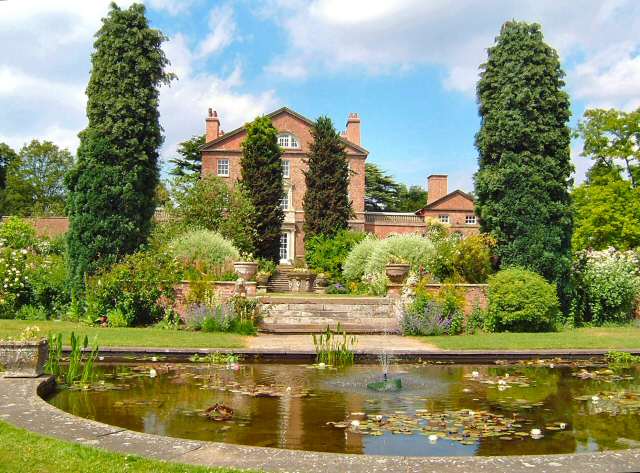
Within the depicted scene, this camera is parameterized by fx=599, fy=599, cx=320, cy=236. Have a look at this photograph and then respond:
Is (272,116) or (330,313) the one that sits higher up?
(272,116)

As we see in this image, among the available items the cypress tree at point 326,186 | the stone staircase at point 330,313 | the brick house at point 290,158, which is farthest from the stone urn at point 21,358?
the brick house at point 290,158

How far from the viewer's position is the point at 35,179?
5516cm

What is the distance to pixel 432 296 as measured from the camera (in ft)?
49.4

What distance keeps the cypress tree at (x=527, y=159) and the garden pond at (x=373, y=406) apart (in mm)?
6730

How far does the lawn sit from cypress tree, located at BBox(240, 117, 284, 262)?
1852 centimetres

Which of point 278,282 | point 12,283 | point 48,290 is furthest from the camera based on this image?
point 278,282

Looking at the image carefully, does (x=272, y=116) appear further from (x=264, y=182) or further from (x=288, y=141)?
(x=264, y=182)

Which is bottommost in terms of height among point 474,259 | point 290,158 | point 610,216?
point 474,259

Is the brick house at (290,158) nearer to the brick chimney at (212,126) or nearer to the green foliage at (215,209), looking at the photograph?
the brick chimney at (212,126)

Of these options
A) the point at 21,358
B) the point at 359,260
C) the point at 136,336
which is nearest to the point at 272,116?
the point at 359,260

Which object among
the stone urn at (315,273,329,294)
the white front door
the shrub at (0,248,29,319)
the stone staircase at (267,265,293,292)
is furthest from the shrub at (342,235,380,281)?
the white front door

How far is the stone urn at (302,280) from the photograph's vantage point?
26125mm

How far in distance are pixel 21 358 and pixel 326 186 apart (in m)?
25.7

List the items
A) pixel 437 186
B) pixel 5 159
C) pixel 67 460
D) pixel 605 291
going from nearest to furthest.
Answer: pixel 67 460 → pixel 605 291 → pixel 437 186 → pixel 5 159
